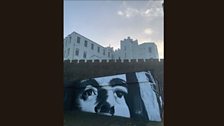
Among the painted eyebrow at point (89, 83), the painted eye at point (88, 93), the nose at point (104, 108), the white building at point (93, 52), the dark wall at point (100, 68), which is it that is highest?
the white building at point (93, 52)

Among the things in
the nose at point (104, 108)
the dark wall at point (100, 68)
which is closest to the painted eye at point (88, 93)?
the nose at point (104, 108)

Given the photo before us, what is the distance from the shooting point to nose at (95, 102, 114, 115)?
10.3 meters

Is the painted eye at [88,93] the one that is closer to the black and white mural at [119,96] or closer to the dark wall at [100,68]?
the black and white mural at [119,96]

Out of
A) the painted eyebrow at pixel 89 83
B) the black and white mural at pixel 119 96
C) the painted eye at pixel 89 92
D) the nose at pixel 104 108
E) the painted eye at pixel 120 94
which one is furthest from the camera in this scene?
the painted eyebrow at pixel 89 83

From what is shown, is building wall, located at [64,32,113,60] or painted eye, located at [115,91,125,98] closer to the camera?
painted eye, located at [115,91,125,98]

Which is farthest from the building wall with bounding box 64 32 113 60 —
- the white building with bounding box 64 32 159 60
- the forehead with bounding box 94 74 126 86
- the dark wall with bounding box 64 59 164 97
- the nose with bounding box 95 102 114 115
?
the nose with bounding box 95 102 114 115

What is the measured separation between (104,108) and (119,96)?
828 mm

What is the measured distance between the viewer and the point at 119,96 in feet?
34.4

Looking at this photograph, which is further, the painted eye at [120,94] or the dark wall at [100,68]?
the dark wall at [100,68]

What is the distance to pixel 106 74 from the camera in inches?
452

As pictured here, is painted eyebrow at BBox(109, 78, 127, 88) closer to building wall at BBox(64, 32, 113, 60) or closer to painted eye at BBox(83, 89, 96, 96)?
painted eye at BBox(83, 89, 96, 96)

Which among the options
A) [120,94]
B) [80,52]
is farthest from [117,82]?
[80,52]

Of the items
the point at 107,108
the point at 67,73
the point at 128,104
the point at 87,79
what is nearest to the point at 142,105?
the point at 128,104

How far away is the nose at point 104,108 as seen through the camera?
33.9ft
